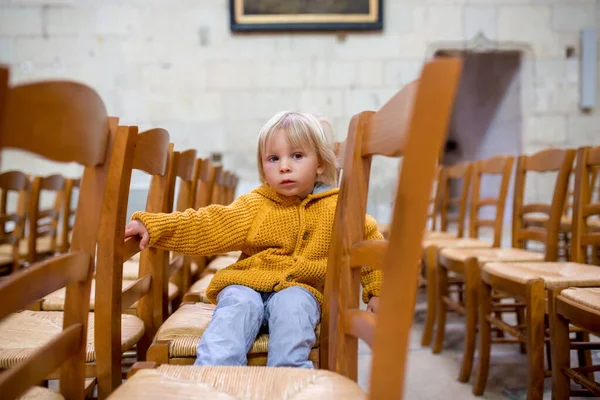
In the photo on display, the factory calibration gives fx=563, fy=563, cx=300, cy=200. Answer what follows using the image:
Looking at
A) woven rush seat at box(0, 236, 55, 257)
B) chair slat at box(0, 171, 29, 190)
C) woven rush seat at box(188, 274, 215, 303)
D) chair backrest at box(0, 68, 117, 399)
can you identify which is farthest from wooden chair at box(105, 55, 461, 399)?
woven rush seat at box(0, 236, 55, 257)

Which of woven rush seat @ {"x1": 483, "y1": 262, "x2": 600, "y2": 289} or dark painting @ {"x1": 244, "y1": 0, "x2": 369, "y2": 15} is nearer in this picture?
woven rush seat @ {"x1": 483, "y1": 262, "x2": 600, "y2": 289}

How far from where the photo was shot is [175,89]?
17.2 ft

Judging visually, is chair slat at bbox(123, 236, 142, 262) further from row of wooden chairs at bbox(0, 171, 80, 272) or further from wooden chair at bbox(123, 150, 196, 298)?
row of wooden chairs at bbox(0, 171, 80, 272)

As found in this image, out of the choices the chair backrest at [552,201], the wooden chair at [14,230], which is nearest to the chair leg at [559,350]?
the chair backrest at [552,201]

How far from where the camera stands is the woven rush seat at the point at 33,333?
1.15 meters

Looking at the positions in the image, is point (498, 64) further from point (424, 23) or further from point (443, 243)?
point (443, 243)

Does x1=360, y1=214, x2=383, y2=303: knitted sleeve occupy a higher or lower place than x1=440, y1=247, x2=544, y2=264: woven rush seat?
higher

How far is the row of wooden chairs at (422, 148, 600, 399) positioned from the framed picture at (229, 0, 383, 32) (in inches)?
105

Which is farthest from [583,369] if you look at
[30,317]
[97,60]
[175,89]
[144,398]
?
[97,60]

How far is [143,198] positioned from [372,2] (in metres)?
4.02

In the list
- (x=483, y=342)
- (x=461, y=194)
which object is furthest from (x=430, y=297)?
(x=461, y=194)

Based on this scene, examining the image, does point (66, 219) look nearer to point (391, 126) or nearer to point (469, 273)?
point (469, 273)

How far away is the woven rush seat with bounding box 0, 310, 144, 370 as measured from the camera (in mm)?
1152

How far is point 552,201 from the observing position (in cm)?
243
